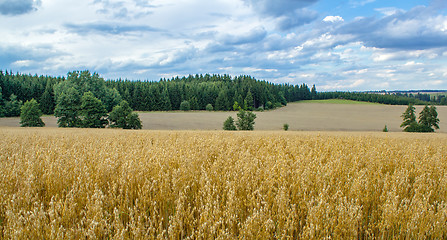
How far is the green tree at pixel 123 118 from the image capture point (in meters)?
45.5

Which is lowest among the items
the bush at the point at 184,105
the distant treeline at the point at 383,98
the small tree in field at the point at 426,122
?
the small tree in field at the point at 426,122

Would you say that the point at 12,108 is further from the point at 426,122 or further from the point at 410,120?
the point at 426,122

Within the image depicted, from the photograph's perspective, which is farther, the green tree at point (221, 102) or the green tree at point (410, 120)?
the green tree at point (221, 102)

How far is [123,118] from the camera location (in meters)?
45.7

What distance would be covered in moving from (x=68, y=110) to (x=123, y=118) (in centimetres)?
1024

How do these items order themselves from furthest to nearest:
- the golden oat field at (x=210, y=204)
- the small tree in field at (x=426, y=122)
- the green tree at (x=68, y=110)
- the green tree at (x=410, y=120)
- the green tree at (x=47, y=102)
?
the green tree at (x=47, y=102) → the green tree at (x=410, y=120) → the small tree in field at (x=426, y=122) → the green tree at (x=68, y=110) → the golden oat field at (x=210, y=204)

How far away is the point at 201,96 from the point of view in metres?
105

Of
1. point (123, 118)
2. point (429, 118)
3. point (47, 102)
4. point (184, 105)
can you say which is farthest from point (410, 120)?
point (47, 102)

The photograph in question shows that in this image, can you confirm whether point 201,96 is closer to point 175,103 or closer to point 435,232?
point 175,103

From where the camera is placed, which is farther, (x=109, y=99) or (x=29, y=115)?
(x=109, y=99)

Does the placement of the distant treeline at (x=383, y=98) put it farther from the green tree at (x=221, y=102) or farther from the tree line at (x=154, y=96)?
the green tree at (x=221, y=102)

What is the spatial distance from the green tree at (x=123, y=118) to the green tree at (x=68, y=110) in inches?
253

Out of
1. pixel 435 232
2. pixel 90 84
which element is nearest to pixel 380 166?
pixel 435 232

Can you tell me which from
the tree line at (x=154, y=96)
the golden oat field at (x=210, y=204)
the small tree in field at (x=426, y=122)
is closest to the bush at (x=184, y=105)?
the tree line at (x=154, y=96)
